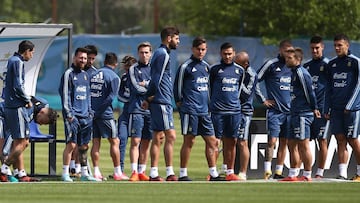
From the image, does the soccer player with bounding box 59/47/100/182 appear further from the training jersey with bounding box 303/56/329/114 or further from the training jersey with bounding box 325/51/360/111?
the training jersey with bounding box 325/51/360/111

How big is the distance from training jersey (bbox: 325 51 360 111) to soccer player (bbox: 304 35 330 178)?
219mm

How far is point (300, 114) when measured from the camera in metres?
21.2

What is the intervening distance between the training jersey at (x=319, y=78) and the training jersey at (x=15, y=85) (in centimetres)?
465

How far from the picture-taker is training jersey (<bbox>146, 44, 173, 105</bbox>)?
2047 cm

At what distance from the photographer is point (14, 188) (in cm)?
Result: 1888

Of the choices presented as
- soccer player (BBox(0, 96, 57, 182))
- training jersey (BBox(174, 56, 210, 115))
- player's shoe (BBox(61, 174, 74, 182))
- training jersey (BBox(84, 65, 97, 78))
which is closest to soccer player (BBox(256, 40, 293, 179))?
training jersey (BBox(174, 56, 210, 115))

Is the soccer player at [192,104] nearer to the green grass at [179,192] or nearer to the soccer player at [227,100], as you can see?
the soccer player at [227,100]

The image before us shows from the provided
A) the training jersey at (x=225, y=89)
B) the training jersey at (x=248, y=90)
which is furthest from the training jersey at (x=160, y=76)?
the training jersey at (x=248, y=90)

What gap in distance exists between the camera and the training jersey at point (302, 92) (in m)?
21.0

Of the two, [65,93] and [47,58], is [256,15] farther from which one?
[65,93]

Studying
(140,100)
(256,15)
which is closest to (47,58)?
(256,15)

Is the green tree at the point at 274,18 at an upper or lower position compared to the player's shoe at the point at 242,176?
upper

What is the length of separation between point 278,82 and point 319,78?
67 cm

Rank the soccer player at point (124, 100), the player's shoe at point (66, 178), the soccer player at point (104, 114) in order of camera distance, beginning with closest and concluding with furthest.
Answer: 1. the player's shoe at point (66, 178)
2. the soccer player at point (104, 114)
3. the soccer player at point (124, 100)
